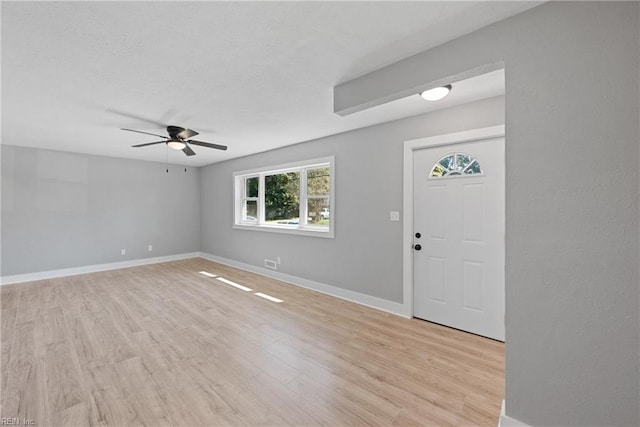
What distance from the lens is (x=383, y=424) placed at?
5.15 feet

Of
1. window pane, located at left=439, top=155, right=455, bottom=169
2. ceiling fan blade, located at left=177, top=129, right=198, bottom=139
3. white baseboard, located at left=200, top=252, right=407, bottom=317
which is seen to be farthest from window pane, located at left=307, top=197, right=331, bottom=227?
ceiling fan blade, located at left=177, top=129, right=198, bottom=139

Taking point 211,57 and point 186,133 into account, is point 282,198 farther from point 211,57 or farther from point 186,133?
point 211,57

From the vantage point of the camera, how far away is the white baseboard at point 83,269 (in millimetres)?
4516

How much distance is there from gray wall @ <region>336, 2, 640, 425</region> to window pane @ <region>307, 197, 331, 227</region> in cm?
289

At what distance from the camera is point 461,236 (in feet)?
9.35

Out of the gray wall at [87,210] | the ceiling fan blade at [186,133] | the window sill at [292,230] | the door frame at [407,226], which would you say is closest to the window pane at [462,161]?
the door frame at [407,226]

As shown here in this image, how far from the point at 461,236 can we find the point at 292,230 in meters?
2.68

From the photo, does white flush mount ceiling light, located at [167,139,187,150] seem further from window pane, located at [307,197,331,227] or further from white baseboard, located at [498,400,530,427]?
white baseboard, located at [498,400,530,427]

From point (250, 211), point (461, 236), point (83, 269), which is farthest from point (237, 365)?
point (83, 269)

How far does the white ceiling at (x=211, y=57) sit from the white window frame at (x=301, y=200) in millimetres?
1004

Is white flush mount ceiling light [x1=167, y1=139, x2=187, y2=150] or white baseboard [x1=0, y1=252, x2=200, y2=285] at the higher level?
white flush mount ceiling light [x1=167, y1=139, x2=187, y2=150]

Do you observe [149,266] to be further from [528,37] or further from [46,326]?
[528,37]

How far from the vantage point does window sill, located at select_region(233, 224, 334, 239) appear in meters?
4.06

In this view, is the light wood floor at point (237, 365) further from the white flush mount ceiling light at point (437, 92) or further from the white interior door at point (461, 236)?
the white flush mount ceiling light at point (437, 92)
